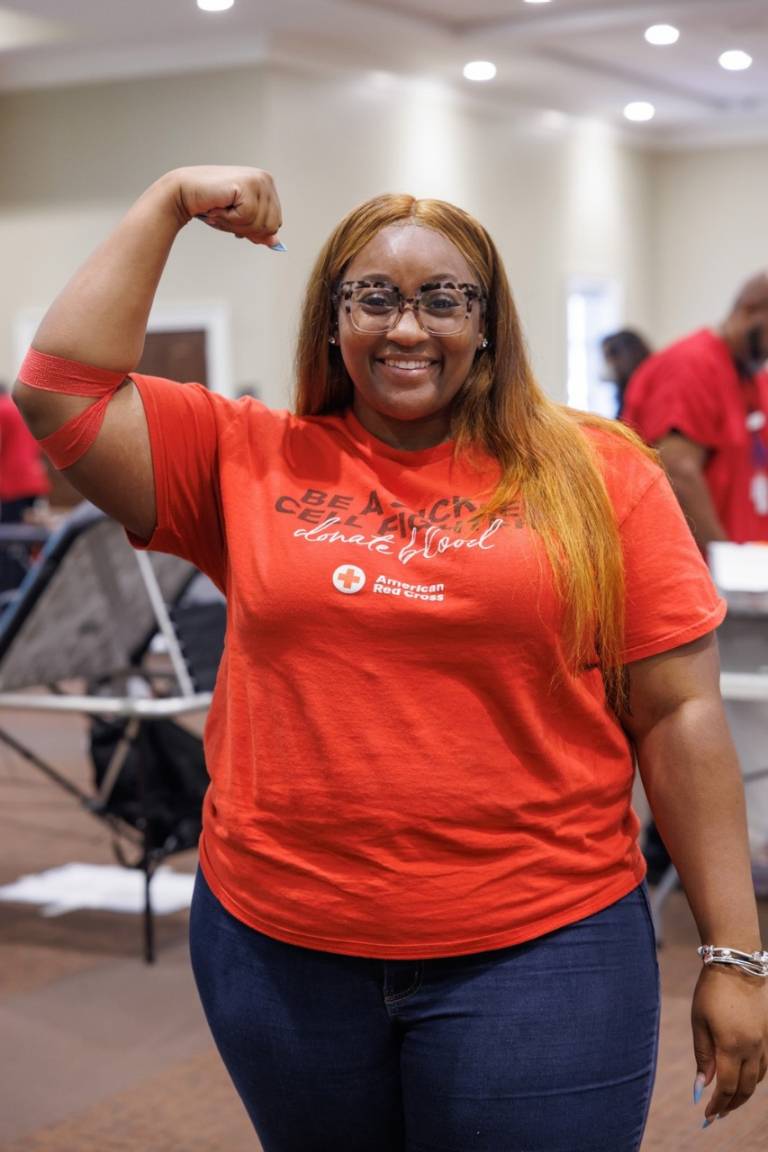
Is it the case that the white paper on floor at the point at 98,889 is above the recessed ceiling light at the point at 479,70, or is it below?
Result: below

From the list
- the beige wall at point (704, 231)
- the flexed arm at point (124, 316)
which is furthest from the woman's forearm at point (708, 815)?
the beige wall at point (704, 231)

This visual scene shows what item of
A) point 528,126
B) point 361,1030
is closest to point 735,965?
point 361,1030

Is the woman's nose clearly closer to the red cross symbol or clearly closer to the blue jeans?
the red cross symbol

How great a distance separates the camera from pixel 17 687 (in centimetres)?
411

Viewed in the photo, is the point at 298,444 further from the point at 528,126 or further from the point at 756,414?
the point at 528,126

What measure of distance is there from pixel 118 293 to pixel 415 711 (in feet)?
1.52

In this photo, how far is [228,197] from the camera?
4.85 feet

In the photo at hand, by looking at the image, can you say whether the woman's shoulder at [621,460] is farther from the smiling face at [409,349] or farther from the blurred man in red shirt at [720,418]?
the blurred man in red shirt at [720,418]

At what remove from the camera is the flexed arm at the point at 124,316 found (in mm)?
1457

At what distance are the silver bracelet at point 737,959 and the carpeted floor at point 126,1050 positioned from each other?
1.53 meters

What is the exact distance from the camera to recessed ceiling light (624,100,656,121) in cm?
1239

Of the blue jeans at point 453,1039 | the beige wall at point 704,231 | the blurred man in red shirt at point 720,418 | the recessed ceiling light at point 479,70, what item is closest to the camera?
the blue jeans at point 453,1039

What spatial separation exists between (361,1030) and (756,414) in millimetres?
3037

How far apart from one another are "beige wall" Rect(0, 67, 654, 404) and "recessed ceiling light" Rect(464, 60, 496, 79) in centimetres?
35
